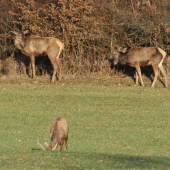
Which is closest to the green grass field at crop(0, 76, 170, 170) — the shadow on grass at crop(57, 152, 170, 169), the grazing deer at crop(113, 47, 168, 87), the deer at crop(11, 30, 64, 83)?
the shadow on grass at crop(57, 152, 170, 169)

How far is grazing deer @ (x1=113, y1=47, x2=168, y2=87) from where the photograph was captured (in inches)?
816

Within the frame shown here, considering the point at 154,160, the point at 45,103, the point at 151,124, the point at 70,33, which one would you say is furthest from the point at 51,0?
the point at 154,160

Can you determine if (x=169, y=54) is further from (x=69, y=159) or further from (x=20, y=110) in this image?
(x=69, y=159)

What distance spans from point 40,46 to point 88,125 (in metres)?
9.10

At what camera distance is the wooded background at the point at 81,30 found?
890 inches

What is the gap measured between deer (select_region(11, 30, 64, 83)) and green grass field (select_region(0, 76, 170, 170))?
1.66 meters

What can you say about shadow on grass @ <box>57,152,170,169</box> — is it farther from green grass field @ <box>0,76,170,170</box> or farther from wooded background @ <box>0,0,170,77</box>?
wooded background @ <box>0,0,170,77</box>

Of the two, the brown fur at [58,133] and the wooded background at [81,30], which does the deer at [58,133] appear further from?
the wooded background at [81,30]

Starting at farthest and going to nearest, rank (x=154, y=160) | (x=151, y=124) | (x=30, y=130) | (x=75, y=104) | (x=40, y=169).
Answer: (x=75, y=104) < (x=151, y=124) < (x=30, y=130) < (x=154, y=160) < (x=40, y=169)

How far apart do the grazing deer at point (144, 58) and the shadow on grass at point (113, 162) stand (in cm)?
1275

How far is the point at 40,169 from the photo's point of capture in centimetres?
726

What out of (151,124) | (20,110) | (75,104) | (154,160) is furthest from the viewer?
(75,104)

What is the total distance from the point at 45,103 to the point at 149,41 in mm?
9173

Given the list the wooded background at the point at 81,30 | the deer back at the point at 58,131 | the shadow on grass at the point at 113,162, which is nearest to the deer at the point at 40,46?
the wooded background at the point at 81,30
